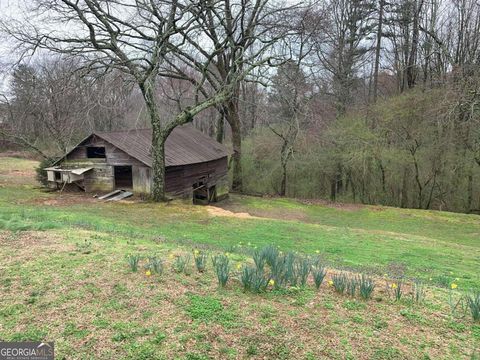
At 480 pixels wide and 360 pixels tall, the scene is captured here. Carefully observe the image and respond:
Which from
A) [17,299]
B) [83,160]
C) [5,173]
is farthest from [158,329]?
[5,173]

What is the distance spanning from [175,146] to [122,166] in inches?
155

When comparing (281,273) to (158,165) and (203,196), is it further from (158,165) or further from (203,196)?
(203,196)

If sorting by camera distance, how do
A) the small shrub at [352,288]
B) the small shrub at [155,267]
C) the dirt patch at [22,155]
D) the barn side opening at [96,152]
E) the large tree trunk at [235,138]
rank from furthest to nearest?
1. the dirt patch at [22,155]
2. the large tree trunk at [235,138]
3. the barn side opening at [96,152]
4. the small shrub at [155,267]
5. the small shrub at [352,288]

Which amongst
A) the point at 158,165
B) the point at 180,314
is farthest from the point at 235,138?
the point at 180,314

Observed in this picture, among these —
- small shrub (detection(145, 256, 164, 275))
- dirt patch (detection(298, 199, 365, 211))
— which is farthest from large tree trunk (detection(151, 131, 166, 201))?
small shrub (detection(145, 256, 164, 275))

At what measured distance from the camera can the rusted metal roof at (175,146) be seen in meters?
18.5

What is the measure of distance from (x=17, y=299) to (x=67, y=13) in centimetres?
1466

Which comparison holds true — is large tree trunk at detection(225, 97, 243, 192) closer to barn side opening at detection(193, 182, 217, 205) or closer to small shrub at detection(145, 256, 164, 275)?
barn side opening at detection(193, 182, 217, 205)

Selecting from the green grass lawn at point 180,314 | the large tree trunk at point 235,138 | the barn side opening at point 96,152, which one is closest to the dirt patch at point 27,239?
the green grass lawn at point 180,314

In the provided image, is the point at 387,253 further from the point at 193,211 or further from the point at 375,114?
the point at 375,114

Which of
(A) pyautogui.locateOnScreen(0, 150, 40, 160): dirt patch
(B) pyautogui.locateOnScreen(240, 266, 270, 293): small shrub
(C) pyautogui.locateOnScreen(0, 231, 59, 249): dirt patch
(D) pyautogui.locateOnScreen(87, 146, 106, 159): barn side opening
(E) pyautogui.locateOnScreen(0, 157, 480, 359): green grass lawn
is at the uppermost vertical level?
(A) pyautogui.locateOnScreen(0, 150, 40, 160): dirt patch

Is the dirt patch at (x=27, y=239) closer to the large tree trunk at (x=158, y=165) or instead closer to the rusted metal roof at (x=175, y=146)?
the large tree trunk at (x=158, y=165)

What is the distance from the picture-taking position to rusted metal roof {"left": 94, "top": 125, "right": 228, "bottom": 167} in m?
18.5

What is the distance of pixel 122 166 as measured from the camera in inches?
760
